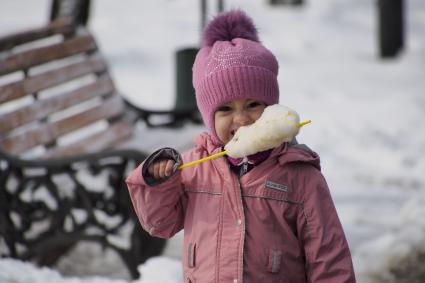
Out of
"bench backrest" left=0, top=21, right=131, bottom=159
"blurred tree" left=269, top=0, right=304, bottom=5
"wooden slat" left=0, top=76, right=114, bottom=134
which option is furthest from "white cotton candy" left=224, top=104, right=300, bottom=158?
"blurred tree" left=269, top=0, right=304, bottom=5

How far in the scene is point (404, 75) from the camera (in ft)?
30.8

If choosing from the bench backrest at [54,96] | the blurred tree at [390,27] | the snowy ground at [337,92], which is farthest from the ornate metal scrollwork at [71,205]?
the blurred tree at [390,27]

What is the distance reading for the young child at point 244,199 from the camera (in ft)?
6.61

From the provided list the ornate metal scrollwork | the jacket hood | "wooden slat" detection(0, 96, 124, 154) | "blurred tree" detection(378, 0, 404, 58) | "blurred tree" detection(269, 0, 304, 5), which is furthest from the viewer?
"blurred tree" detection(269, 0, 304, 5)

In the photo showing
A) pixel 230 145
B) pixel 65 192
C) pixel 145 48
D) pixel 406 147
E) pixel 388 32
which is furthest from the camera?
pixel 145 48

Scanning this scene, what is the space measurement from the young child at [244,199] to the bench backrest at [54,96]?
202cm

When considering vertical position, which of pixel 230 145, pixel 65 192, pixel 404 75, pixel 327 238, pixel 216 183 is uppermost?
pixel 230 145

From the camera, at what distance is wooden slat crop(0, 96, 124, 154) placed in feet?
12.9

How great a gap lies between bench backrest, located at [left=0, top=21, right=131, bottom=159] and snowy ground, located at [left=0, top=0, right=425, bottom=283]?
39 cm

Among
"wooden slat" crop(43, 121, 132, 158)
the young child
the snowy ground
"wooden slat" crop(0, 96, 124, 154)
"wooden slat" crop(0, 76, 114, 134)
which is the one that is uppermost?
the young child

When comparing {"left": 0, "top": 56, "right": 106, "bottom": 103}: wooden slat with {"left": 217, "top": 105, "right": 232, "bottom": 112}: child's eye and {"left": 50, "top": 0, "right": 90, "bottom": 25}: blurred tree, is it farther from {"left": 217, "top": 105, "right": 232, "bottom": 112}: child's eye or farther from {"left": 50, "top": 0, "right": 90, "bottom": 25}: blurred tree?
{"left": 217, "top": 105, "right": 232, "bottom": 112}: child's eye

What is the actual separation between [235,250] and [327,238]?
30 cm

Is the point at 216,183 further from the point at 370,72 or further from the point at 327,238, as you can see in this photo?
the point at 370,72

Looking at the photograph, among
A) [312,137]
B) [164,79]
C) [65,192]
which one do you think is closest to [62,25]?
[65,192]
